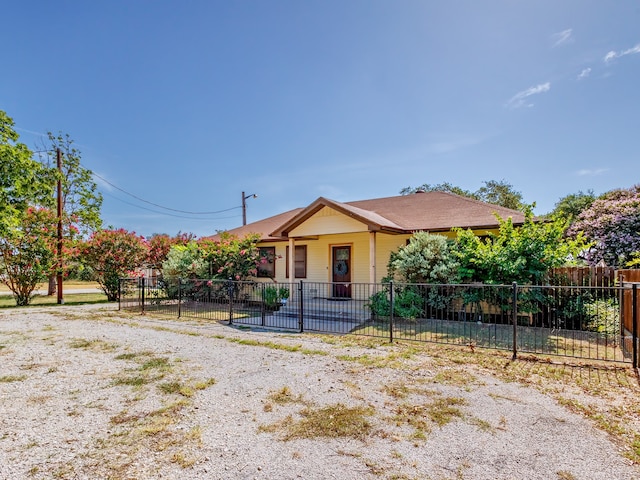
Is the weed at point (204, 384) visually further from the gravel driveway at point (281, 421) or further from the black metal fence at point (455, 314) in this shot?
the black metal fence at point (455, 314)

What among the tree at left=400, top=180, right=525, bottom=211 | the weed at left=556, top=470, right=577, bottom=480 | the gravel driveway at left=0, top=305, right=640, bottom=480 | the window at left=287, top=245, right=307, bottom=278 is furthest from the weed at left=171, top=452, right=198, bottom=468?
the tree at left=400, top=180, right=525, bottom=211

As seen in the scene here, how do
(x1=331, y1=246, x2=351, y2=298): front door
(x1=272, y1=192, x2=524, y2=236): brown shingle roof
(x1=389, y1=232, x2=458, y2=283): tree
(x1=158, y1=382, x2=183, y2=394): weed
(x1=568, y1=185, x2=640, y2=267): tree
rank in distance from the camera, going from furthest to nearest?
(x1=331, y1=246, x2=351, y2=298): front door < (x1=568, y1=185, x2=640, y2=267): tree < (x1=272, y1=192, x2=524, y2=236): brown shingle roof < (x1=389, y1=232, x2=458, y2=283): tree < (x1=158, y1=382, x2=183, y2=394): weed

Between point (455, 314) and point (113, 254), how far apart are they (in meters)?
15.2

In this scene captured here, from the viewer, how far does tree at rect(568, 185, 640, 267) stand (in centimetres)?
1323

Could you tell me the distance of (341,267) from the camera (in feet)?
45.8

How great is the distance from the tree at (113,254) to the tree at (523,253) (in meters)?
14.8

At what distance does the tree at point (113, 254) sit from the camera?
15781 mm

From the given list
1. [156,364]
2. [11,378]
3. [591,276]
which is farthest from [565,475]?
Answer: [591,276]

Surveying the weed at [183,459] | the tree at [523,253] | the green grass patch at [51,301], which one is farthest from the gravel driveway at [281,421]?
the green grass patch at [51,301]

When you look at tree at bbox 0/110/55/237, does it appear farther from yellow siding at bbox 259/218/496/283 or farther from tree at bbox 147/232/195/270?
yellow siding at bbox 259/218/496/283

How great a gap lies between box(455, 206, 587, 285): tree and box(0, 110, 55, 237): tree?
1614cm

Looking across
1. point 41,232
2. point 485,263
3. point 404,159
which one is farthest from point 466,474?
point 41,232

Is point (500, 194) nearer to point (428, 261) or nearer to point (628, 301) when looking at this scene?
point (428, 261)

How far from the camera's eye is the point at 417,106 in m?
12.4
